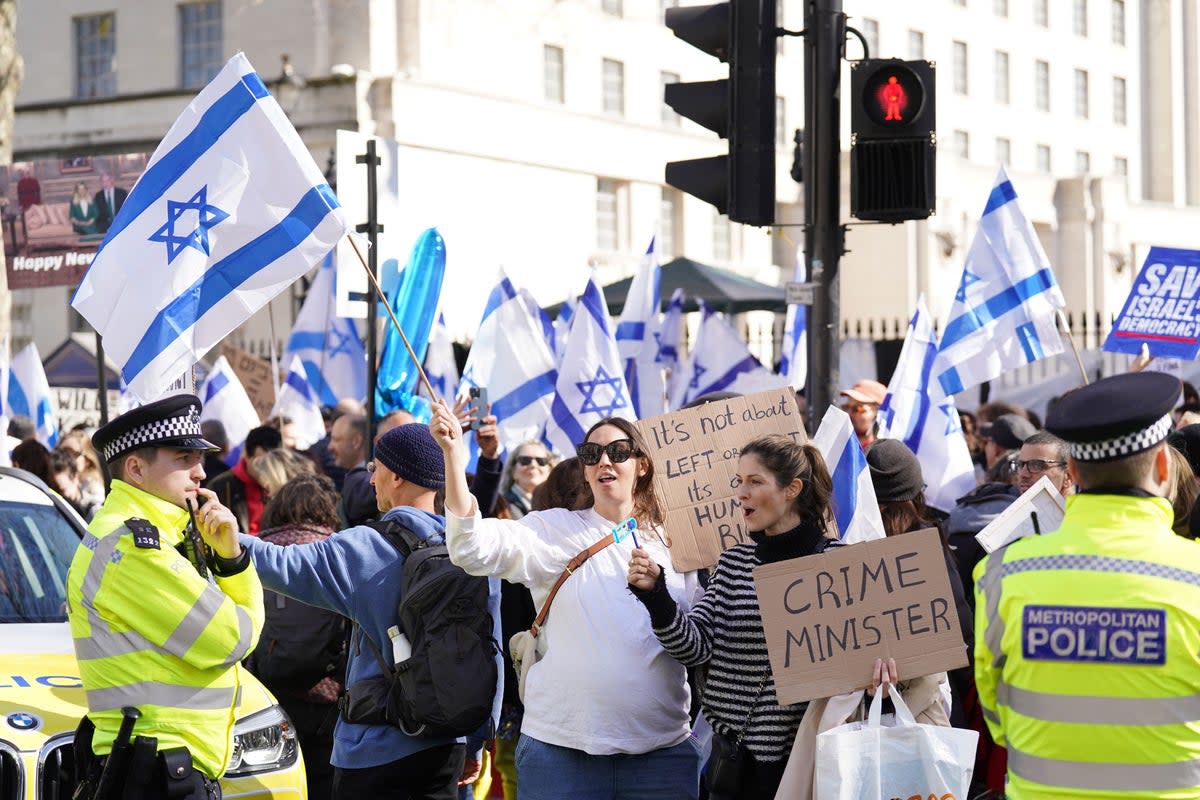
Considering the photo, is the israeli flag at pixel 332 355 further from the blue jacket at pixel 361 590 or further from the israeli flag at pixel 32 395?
the blue jacket at pixel 361 590

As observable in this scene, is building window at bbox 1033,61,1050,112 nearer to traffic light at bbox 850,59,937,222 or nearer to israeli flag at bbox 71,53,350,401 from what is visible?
traffic light at bbox 850,59,937,222

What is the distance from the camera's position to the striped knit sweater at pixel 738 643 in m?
5.40

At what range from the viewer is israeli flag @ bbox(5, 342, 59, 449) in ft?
50.5

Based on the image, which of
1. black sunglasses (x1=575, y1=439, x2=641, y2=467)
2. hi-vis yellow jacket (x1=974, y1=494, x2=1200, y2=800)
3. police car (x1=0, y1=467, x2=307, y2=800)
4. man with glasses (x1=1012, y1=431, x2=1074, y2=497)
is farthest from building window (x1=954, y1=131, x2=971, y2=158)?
hi-vis yellow jacket (x1=974, y1=494, x2=1200, y2=800)

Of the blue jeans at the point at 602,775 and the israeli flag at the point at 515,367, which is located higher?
the israeli flag at the point at 515,367

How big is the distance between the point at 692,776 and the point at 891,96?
3664mm

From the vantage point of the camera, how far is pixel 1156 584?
3896 millimetres

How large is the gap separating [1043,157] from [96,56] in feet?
101

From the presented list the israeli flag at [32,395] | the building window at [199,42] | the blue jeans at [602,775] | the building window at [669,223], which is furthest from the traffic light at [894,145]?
the building window at [669,223]

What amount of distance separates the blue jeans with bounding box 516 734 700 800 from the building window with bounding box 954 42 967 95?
4975 cm

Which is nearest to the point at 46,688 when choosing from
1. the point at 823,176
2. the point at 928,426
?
the point at 823,176

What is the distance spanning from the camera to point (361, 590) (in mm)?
5898

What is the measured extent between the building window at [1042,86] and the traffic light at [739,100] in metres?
51.1

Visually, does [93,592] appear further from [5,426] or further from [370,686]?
[5,426]
